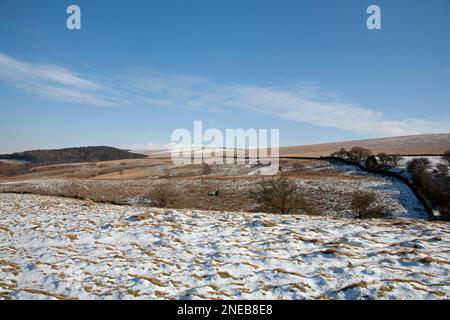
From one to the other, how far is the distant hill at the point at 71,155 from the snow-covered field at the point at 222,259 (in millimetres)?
168904

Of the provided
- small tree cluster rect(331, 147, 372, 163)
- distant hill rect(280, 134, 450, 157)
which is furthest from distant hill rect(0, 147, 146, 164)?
small tree cluster rect(331, 147, 372, 163)

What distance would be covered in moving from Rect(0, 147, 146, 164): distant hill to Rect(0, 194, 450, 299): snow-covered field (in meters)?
169

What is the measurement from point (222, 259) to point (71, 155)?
206m

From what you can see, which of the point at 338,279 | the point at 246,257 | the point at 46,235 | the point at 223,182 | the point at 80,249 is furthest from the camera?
the point at 223,182

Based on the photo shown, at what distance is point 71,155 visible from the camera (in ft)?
591

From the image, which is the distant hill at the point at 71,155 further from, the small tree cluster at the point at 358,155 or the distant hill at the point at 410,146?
the small tree cluster at the point at 358,155

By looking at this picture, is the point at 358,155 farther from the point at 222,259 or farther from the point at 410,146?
the point at 222,259

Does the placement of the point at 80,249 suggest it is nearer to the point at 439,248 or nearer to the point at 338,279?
the point at 338,279

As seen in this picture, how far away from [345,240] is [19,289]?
31.9 feet

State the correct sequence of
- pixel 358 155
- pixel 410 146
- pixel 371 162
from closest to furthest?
pixel 371 162
pixel 358 155
pixel 410 146

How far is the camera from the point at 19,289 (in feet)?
19.5

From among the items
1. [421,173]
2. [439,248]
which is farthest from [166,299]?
[421,173]

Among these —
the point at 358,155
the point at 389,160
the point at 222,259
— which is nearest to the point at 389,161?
the point at 389,160

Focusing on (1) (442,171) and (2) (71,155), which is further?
(2) (71,155)
